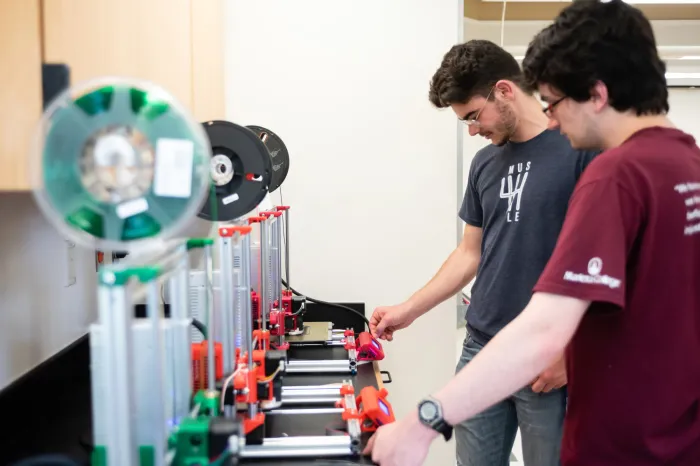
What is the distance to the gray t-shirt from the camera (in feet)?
5.43

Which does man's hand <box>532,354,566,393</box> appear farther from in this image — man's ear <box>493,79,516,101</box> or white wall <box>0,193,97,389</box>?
white wall <box>0,193,97,389</box>

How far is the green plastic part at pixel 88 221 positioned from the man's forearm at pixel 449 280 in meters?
1.38

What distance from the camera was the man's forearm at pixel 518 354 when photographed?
1.01 metres

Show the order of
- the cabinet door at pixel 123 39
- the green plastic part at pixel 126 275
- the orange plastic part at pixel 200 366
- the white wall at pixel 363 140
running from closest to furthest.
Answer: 1. the green plastic part at pixel 126 275
2. the cabinet door at pixel 123 39
3. the orange plastic part at pixel 200 366
4. the white wall at pixel 363 140

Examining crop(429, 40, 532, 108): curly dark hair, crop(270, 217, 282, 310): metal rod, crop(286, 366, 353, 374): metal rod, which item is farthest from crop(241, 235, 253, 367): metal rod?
crop(429, 40, 532, 108): curly dark hair

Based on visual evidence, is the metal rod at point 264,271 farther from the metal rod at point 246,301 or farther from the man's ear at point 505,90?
the man's ear at point 505,90

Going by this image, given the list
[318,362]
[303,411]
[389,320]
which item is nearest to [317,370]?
[318,362]

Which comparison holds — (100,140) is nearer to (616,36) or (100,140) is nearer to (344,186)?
(616,36)

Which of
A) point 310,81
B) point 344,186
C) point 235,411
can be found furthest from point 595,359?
point 310,81

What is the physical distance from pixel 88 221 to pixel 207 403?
45cm

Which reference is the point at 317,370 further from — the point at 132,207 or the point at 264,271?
the point at 132,207

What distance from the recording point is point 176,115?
90 centimetres

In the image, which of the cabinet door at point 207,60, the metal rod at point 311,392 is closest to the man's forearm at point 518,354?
the metal rod at point 311,392

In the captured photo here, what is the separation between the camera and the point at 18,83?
1054mm
